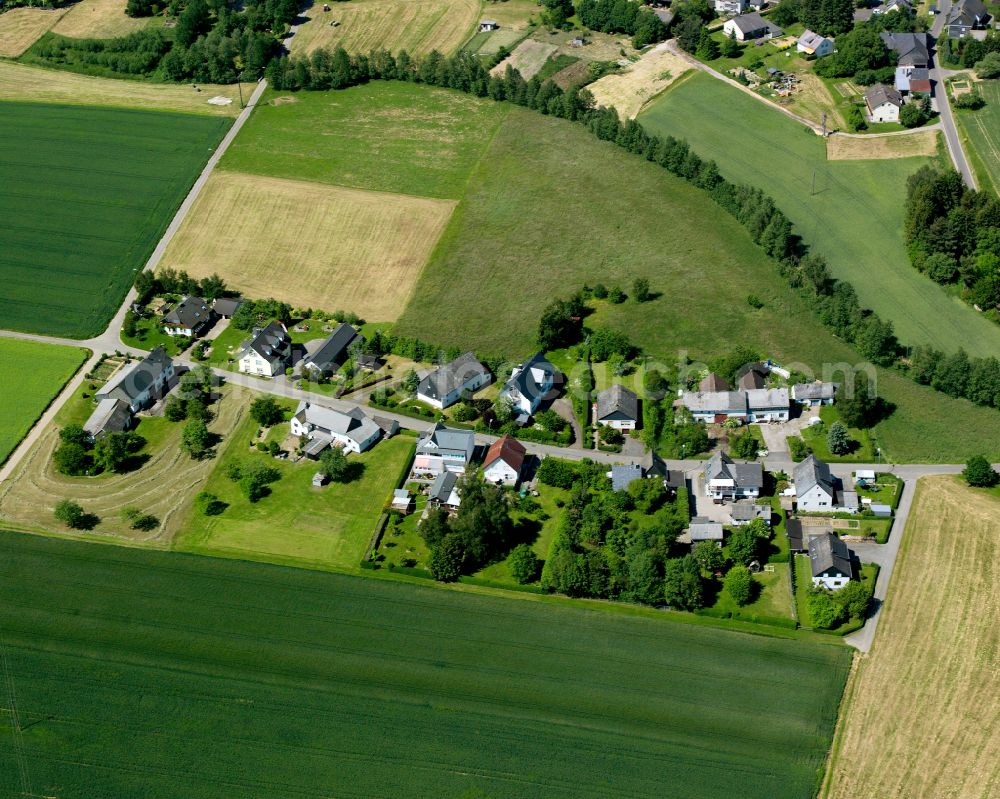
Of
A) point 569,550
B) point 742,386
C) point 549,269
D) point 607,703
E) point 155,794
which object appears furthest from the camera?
point 549,269

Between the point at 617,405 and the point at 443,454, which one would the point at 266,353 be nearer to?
the point at 443,454

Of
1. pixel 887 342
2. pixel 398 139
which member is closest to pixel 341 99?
pixel 398 139

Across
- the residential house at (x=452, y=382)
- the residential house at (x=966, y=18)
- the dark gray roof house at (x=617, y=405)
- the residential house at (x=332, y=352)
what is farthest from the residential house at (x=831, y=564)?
the residential house at (x=966, y=18)

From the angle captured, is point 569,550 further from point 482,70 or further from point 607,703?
point 482,70

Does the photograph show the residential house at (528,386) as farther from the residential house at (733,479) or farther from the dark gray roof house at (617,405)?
the residential house at (733,479)

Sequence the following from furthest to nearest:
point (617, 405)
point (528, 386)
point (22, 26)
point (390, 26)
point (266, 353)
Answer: point (22, 26) → point (390, 26) → point (266, 353) → point (528, 386) → point (617, 405)

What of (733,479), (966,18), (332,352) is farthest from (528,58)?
(733,479)
